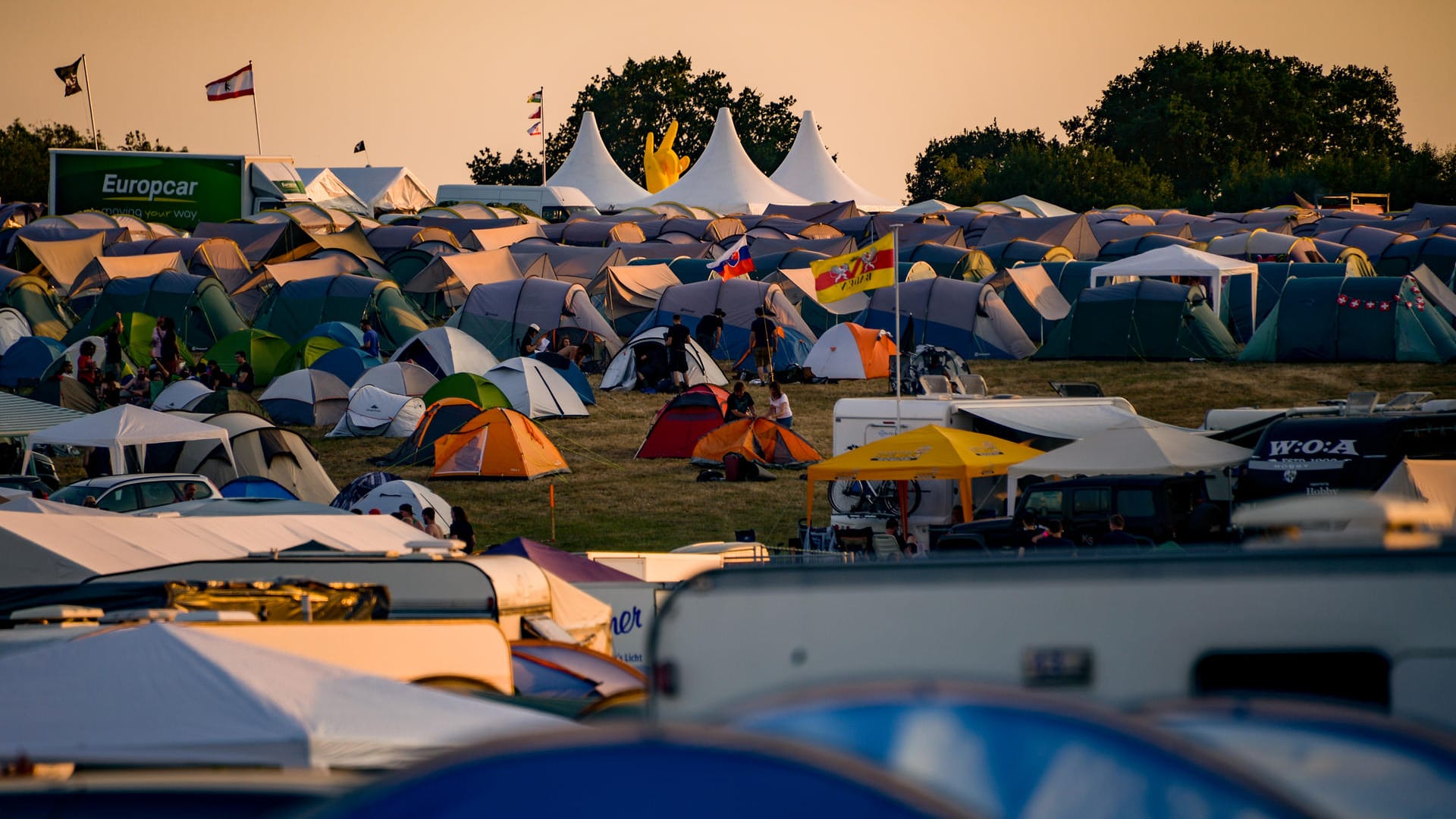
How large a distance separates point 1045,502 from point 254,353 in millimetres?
16690

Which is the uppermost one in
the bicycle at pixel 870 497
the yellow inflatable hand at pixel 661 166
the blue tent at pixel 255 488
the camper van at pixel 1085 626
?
the yellow inflatable hand at pixel 661 166

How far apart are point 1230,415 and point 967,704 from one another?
15.0 m

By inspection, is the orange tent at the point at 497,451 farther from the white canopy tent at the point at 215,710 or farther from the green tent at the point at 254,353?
the white canopy tent at the point at 215,710

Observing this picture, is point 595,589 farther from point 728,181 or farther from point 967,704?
point 728,181

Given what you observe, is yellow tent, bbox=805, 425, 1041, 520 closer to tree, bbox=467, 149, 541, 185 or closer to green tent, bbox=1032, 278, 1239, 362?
green tent, bbox=1032, 278, 1239, 362

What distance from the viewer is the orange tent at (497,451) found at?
19.5 metres

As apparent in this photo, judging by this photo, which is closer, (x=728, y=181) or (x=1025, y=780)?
(x=1025, y=780)

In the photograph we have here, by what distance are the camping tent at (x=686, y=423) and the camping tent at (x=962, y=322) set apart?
688 cm

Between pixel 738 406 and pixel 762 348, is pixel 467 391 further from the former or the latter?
pixel 762 348

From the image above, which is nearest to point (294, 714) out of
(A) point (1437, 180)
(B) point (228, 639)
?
(B) point (228, 639)

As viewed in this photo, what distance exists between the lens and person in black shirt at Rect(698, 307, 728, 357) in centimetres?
2631

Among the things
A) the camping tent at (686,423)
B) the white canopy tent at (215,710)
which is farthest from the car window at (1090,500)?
the white canopy tent at (215,710)

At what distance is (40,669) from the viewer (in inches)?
152

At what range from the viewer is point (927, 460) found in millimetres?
14492
